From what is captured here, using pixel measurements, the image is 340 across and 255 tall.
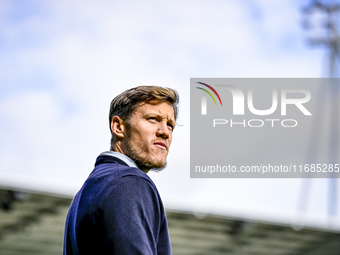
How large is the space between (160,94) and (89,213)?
0.61m

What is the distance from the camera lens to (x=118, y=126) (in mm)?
1937

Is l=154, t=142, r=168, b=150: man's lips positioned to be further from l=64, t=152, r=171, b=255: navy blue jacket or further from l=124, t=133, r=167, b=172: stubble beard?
l=64, t=152, r=171, b=255: navy blue jacket

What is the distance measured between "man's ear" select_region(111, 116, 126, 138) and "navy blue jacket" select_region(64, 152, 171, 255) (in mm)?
272

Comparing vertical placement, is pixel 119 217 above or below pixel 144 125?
below

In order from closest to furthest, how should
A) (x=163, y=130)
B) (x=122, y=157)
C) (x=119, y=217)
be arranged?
(x=119, y=217) < (x=122, y=157) < (x=163, y=130)

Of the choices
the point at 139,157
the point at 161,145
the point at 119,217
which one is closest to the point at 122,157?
the point at 139,157

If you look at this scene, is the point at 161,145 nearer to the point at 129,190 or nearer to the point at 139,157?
the point at 139,157

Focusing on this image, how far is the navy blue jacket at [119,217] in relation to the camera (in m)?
1.46

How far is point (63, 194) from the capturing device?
Answer: 966cm

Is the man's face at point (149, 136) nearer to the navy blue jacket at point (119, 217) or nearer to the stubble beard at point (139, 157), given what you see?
the stubble beard at point (139, 157)

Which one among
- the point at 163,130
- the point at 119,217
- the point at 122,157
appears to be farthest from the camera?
the point at 163,130

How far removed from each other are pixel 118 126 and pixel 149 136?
16cm

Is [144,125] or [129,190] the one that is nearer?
[129,190]

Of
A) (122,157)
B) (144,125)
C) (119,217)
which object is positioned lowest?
(119,217)
